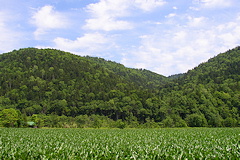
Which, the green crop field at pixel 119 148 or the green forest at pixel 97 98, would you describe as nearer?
the green crop field at pixel 119 148

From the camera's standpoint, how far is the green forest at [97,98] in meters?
105

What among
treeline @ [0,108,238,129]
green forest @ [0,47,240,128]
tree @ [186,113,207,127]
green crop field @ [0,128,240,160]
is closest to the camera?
green crop field @ [0,128,240,160]

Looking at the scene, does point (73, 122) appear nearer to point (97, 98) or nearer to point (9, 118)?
point (9, 118)

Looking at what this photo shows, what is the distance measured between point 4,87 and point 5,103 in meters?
21.3

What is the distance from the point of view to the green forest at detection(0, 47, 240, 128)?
345ft

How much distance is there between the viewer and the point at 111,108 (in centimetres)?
12594

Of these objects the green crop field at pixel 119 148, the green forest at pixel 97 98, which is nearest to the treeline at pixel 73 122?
the green forest at pixel 97 98

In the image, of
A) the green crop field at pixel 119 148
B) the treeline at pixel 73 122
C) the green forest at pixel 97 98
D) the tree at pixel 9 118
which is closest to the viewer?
the green crop field at pixel 119 148

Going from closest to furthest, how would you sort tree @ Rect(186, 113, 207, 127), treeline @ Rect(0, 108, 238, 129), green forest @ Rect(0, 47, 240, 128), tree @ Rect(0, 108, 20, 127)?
tree @ Rect(0, 108, 20, 127), treeline @ Rect(0, 108, 238, 129), tree @ Rect(186, 113, 207, 127), green forest @ Rect(0, 47, 240, 128)

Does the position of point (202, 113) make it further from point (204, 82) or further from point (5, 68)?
point (5, 68)

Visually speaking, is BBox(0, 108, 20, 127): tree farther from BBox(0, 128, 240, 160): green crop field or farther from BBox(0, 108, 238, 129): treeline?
BBox(0, 128, 240, 160): green crop field

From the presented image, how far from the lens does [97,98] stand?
139m

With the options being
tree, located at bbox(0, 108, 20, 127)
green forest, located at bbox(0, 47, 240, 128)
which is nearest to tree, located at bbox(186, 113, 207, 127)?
green forest, located at bbox(0, 47, 240, 128)

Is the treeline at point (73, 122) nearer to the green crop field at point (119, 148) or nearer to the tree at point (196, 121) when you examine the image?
the tree at point (196, 121)
